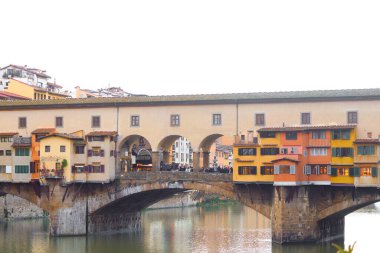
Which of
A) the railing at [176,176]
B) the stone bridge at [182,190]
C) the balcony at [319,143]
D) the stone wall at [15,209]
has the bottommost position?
the stone wall at [15,209]

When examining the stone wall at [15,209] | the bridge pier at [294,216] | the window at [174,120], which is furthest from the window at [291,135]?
the stone wall at [15,209]

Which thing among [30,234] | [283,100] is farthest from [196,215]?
[283,100]

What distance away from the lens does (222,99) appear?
156 ft

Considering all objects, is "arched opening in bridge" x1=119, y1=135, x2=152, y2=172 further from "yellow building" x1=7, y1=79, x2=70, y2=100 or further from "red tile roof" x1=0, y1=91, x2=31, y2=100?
"yellow building" x1=7, y1=79, x2=70, y2=100

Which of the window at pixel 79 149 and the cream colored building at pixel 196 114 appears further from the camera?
the window at pixel 79 149

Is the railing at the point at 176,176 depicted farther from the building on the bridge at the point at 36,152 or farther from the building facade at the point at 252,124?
the building on the bridge at the point at 36,152

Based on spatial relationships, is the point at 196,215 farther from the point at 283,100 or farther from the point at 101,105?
the point at 283,100

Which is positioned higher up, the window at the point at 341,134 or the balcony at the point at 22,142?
the window at the point at 341,134

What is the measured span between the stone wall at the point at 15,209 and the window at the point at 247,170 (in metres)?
25.8

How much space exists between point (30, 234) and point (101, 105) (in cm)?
1144

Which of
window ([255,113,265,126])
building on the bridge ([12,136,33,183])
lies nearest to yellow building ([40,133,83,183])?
building on the bridge ([12,136,33,183])

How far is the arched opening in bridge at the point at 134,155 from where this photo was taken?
172ft

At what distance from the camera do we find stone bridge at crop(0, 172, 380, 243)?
43.3 m

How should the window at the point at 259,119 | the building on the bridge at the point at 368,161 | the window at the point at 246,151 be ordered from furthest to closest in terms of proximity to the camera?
1. the window at the point at 259,119
2. the window at the point at 246,151
3. the building on the bridge at the point at 368,161
